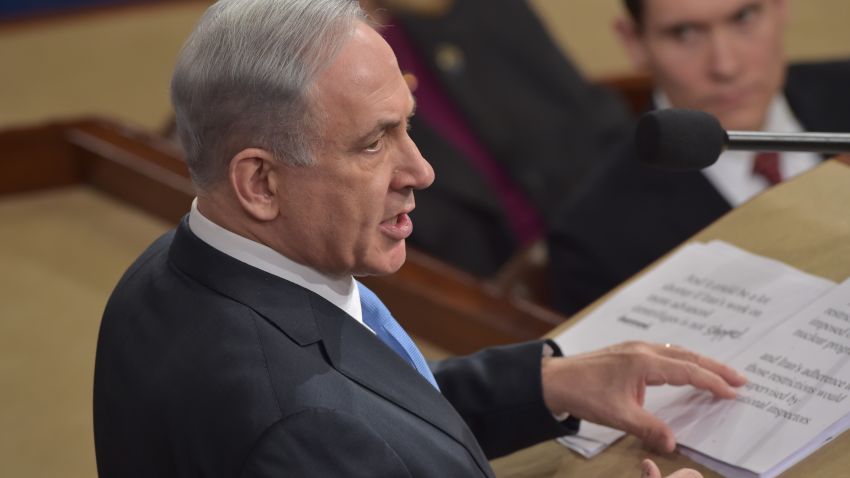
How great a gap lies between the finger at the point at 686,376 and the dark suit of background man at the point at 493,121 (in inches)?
57.6

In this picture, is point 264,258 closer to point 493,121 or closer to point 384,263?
point 384,263

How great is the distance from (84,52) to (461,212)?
5.07ft

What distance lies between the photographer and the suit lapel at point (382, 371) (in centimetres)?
116

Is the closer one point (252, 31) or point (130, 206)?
point (252, 31)

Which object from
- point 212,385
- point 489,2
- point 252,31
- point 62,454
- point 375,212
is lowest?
point 62,454

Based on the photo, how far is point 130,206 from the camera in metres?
2.92

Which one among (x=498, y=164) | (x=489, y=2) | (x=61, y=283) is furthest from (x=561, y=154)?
(x=61, y=283)

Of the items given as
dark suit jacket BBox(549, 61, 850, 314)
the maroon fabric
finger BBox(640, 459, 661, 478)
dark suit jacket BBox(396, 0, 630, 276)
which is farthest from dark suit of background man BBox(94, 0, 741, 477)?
the maroon fabric

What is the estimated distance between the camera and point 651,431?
1341 mm

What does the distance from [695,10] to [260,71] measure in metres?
1.32

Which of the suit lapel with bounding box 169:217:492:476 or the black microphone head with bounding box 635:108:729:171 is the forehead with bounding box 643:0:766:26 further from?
the suit lapel with bounding box 169:217:492:476

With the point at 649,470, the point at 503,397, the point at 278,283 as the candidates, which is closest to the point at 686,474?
the point at 649,470

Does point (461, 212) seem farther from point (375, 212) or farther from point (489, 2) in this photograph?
point (375, 212)

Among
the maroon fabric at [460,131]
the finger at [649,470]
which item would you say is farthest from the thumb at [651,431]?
the maroon fabric at [460,131]
